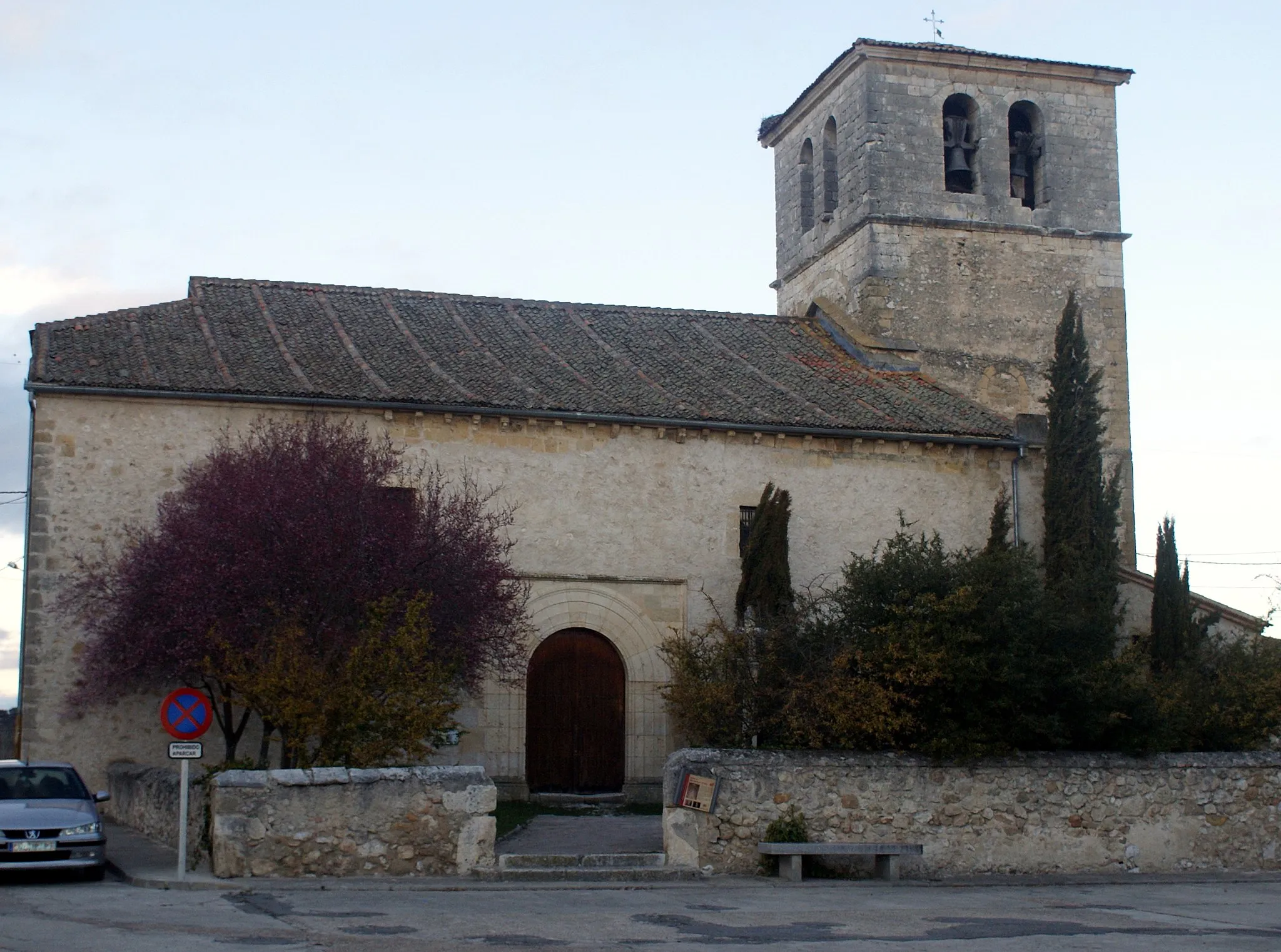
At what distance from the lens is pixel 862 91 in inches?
1086

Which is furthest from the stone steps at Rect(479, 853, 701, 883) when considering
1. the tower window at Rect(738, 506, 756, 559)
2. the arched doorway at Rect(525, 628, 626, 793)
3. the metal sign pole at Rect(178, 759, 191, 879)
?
the tower window at Rect(738, 506, 756, 559)

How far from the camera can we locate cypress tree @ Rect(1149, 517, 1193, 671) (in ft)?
70.5

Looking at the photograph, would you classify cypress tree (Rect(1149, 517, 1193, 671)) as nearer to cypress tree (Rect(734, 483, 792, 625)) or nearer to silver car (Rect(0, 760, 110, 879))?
cypress tree (Rect(734, 483, 792, 625))

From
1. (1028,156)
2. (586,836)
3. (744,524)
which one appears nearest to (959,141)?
(1028,156)

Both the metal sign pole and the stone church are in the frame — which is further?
the stone church

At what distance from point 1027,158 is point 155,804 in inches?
790

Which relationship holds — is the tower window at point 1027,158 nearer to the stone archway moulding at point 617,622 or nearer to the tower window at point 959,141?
the tower window at point 959,141

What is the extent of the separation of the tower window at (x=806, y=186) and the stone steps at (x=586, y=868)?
59.3ft

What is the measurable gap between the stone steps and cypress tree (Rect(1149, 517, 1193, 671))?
9777mm

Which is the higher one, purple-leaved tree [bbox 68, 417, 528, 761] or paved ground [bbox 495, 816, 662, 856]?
purple-leaved tree [bbox 68, 417, 528, 761]

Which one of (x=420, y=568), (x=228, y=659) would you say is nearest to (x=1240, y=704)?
(x=420, y=568)

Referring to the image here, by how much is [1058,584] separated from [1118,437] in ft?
21.4

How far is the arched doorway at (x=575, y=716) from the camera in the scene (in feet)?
71.0

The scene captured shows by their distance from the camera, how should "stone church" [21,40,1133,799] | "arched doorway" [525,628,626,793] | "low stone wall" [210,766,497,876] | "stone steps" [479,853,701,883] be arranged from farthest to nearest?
"arched doorway" [525,628,626,793] → "stone church" [21,40,1133,799] → "stone steps" [479,853,701,883] → "low stone wall" [210,766,497,876]
